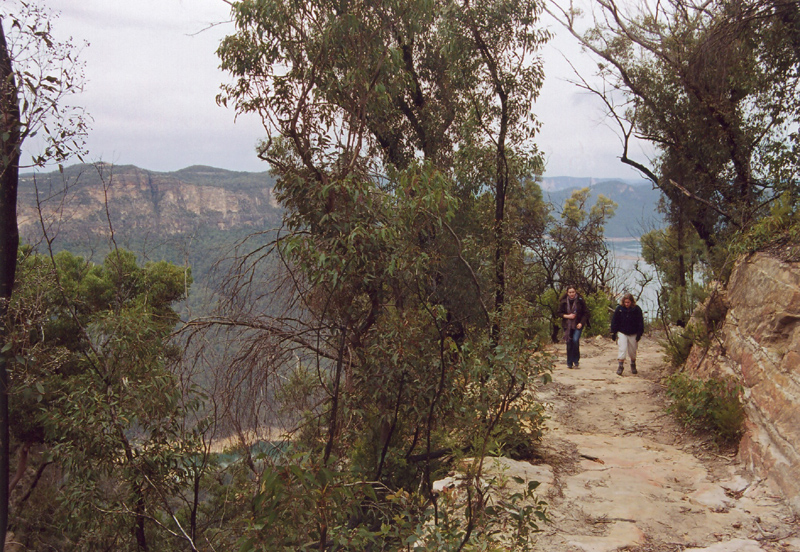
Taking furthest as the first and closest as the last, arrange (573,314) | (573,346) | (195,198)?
(195,198)
(573,346)
(573,314)

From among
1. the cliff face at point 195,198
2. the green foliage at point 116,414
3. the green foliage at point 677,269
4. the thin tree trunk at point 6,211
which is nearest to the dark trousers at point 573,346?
the green foliage at point 677,269

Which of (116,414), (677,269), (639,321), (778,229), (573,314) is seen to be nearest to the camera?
(116,414)

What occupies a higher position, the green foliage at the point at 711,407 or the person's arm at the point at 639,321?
the person's arm at the point at 639,321

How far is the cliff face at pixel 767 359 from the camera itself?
198 inches

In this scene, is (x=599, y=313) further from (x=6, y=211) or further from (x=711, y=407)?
(x=6, y=211)

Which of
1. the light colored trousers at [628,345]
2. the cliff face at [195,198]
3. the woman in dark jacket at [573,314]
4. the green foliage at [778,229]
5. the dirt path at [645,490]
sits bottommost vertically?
the dirt path at [645,490]

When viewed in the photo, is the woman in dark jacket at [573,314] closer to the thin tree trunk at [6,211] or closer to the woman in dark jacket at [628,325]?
the woman in dark jacket at [628,325]

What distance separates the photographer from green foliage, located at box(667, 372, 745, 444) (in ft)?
20.0

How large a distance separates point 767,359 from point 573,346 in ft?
17.1

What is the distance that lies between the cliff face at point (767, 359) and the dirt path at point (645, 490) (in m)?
0.24

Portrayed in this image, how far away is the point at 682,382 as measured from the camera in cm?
742

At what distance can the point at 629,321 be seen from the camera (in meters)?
10.0

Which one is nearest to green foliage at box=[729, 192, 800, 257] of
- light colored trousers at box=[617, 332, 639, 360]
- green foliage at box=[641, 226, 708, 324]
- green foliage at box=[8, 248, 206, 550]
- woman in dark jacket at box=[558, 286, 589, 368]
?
green foliage at box=[641, 226, 708, 324]

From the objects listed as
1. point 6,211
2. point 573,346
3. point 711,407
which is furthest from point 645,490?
point 6,211
